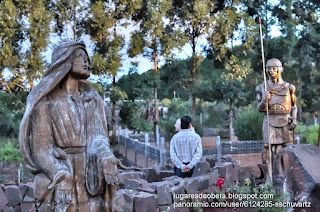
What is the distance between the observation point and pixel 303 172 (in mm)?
3301

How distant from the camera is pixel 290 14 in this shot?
63.8 ft

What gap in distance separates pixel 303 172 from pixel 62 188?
6.67ft

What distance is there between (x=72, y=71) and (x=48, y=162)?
81 centimetres

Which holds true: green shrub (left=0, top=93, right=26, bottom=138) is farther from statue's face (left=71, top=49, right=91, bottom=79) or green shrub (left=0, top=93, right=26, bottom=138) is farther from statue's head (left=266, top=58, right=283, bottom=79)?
statue's face (left=71, top=49, right=91, bottom=79)

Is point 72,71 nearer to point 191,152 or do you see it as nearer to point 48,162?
point 48,162

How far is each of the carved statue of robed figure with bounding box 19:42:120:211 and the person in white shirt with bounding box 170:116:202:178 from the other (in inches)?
84.6

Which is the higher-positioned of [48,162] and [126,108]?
[126,108]

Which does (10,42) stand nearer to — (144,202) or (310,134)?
(310,134)

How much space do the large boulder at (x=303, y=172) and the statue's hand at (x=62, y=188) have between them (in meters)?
1.92

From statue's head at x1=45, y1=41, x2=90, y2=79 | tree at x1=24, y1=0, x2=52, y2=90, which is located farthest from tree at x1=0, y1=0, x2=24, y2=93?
statue's head at x1=45, y1=41, x2=90, y2=79

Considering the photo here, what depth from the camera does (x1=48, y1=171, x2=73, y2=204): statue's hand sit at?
2961 millimetres

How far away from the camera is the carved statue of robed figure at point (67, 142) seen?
3.04 m

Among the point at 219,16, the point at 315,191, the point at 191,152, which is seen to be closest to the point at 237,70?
the point at 219,16

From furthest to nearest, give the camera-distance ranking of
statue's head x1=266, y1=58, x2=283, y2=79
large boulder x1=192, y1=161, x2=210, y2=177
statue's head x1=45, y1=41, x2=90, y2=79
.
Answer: statue's head x1=266, y1=58, x2=283, y2=79 → large boulder x1=192, y1=161, x2=210, y2=177 → statue's head x1=45, y1=41, x2=90, y2=79
